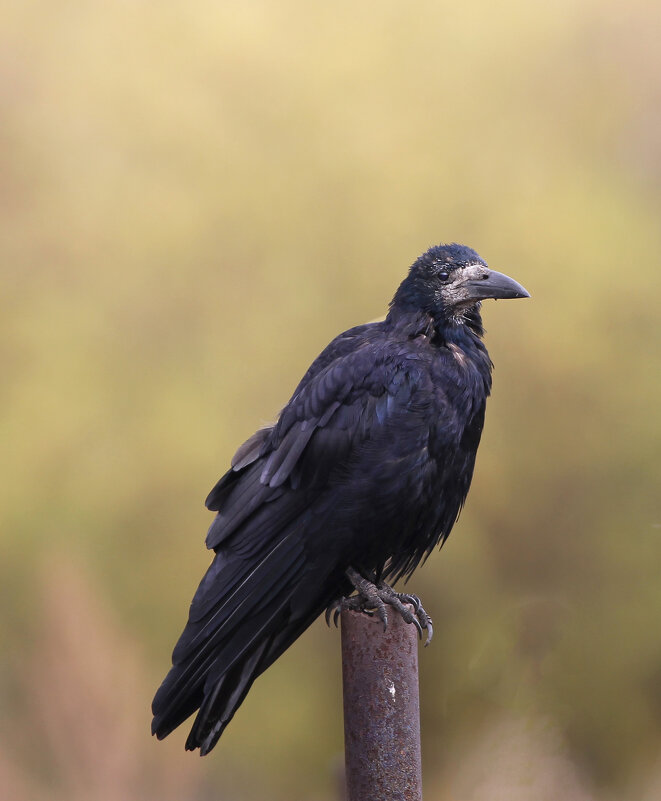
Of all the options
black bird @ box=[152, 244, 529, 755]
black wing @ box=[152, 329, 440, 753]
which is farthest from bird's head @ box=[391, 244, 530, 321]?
black wing @ box=[152, 329, 440, 753]

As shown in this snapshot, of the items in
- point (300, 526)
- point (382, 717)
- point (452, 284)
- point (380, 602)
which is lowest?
point (382, 717)

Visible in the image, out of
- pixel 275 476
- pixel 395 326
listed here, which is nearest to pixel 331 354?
pixel 395 326

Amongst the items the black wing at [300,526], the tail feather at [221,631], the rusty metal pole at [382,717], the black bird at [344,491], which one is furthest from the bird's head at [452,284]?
the rusty metal pole at [382,717]

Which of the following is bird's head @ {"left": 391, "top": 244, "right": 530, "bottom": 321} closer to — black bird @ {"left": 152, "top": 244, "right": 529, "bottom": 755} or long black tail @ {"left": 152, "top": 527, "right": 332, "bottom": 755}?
black bird @ {"left": 152, "top": 244, "right": 529, "bottom": 755}

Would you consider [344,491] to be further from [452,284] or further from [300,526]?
[452,284]

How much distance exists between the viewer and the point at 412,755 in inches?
92.2

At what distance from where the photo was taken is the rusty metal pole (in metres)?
2.32

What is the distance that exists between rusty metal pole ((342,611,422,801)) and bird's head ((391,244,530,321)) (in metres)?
0.92

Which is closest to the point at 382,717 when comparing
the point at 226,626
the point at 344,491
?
the point at 226,626

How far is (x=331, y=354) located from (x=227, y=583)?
2.35 ft

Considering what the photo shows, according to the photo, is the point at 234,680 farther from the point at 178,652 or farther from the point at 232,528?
the point at 232,528

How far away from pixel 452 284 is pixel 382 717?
1.20 metres

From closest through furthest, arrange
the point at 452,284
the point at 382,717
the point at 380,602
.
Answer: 1. the point at 382,717
2. the point at 380,602
3. the point at 452,284

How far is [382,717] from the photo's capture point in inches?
91.5
